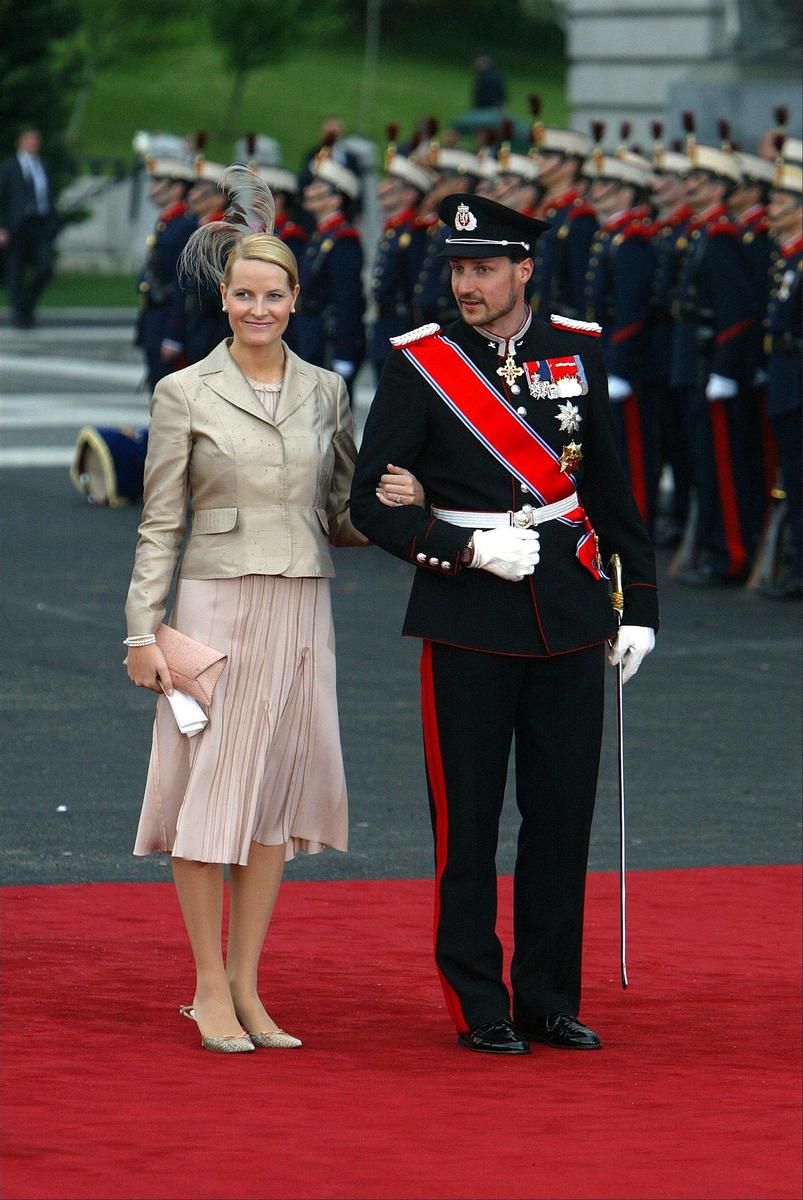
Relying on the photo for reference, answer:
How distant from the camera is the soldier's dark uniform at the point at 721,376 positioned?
12367 mm

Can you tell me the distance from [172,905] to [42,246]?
23017mm

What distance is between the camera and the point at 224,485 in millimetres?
5141

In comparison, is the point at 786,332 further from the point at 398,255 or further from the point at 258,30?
the point at 258,30

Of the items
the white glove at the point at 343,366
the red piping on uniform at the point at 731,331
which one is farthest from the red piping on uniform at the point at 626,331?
the white glove at the point at 343,366

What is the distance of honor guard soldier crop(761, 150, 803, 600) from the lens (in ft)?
38.3

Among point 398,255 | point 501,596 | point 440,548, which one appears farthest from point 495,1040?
point 398,255

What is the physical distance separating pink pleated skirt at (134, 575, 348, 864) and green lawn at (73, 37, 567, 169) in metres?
44.0

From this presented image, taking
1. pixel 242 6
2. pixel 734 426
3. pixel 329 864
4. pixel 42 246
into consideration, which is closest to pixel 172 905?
pixel 329 864

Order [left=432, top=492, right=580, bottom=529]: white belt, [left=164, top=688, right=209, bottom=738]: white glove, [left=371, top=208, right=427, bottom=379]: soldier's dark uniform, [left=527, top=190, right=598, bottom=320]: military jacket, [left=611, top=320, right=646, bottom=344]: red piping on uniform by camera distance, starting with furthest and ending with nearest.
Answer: [left=371, top=208, right=427, bottom=379]: soldier's dark uniform → [left=527, top=190, right=598, bottom=320]: military jacket → [left=611, top=320, right=646, bottom=344]: red piping on uniform → [left=432, top=492, right=580, bottom=529]: white belt → [left=164, top=688, right=209, bottom=738]: white glove

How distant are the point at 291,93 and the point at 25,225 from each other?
3364 centimetres

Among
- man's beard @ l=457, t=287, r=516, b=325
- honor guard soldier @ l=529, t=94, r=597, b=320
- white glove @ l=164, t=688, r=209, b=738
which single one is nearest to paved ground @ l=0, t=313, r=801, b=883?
white glove @ l=164, t=688, r=209, b=738

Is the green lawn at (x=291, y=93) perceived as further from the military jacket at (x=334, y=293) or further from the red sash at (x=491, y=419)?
the red sash at (x=491, y=419)

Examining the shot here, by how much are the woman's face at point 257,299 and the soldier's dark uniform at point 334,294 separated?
9493 mm

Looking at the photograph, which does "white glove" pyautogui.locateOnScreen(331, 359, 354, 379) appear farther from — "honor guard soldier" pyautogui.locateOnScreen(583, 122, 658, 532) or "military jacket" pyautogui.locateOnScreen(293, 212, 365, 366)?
"honor guard soldier" pyautogui.locateOnScreen(583, 122, 658, 532)
